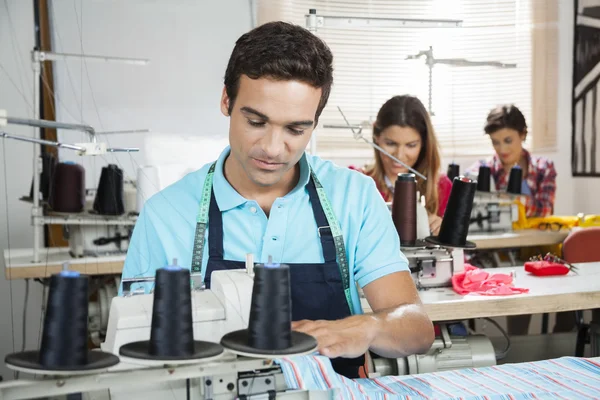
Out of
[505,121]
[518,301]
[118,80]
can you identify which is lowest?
[518,301]

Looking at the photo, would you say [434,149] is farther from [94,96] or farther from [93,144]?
[94,96]

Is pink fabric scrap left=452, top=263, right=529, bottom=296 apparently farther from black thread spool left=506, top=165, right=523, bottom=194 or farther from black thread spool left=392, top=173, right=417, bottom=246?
black thread spool left=506, top=165, right=523, bottom=194

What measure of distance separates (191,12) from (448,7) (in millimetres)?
2431

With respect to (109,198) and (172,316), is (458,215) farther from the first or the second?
(109,198)

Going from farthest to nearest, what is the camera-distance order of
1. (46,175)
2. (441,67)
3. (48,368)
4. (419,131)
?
(441,67) → (46,175) → (419,131) → (48,368)

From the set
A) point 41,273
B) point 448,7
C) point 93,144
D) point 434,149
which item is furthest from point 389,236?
point 448,7

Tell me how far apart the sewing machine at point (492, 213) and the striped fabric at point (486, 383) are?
3151mm

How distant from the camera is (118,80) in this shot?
5664 millimetres

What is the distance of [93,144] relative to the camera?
88.5 inches

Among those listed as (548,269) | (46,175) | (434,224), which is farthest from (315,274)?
(46,175)

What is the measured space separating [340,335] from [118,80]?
4494 millimetres

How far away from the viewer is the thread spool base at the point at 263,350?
128 cm

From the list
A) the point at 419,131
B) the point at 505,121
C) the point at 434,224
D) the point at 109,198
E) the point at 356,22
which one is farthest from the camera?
the point at 505,121

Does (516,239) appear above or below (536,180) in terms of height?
below
